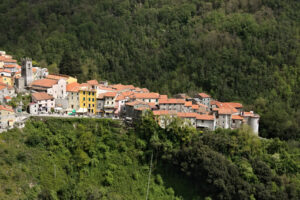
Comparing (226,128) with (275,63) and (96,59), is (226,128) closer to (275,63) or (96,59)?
(275,63)

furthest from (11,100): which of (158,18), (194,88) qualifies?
(158,18)

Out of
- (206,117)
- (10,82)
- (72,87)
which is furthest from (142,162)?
(10,82)

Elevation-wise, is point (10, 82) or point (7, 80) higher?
point (7, 80)

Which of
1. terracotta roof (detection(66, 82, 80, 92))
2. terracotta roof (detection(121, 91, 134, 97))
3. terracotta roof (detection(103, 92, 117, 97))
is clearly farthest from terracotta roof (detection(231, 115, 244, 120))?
terracotta roof (detection(66, 82, 80, 92))

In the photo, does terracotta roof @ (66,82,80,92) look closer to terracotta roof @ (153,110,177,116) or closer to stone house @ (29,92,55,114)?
stone house @ (29,92,55,114)

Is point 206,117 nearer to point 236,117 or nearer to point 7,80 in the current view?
point 236,117

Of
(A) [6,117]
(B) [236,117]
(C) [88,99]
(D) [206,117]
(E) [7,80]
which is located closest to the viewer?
(A) [6,117]
